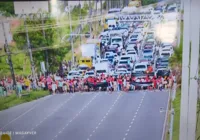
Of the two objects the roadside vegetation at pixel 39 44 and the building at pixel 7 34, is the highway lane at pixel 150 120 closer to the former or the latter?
the roadside vegetation at pixel 39 44

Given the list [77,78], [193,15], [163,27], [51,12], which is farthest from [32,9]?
[193,15]

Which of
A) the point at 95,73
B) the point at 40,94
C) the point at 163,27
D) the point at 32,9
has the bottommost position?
the point at 40,94

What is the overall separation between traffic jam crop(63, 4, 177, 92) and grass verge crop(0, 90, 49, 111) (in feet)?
0.68

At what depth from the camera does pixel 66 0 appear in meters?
2.02

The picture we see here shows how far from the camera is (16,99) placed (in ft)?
7.14

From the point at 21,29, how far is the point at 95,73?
55 cm

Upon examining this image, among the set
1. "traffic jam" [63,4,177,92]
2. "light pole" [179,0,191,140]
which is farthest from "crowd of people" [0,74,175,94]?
"light pole" [179,0,191,140]

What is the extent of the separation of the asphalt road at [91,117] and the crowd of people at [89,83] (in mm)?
42

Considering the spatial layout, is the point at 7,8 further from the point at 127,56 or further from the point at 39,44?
the point at 127,56

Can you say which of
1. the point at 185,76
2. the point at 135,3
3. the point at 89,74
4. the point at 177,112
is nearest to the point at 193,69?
the point at 185,76

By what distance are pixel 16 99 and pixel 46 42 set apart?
1.43 feet

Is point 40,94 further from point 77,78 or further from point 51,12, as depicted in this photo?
point 51,12

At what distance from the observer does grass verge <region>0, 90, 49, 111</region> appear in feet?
7.13

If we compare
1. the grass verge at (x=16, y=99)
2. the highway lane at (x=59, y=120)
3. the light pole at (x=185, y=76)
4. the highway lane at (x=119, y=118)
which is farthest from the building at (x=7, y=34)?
the light pole at (x=185, y=76)
